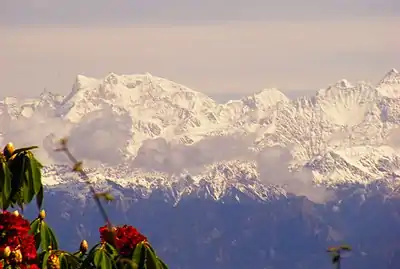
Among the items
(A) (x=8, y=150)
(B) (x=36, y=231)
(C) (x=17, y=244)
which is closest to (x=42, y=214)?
(B) (x=36, y=231)

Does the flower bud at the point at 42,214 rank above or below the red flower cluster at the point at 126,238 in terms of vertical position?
above

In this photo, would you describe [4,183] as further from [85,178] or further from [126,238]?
[85,178]

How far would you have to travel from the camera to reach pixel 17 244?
1597 cm

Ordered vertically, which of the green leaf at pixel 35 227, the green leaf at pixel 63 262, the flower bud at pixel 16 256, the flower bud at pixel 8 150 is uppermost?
the flower bud at pixel 8 150

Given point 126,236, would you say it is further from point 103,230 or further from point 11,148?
point 11,148

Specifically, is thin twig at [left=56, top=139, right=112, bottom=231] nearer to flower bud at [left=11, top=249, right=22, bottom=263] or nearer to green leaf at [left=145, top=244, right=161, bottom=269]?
flower bud at [left=11, top=249, right=22, bottom=263]

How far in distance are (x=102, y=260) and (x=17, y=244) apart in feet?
4.10

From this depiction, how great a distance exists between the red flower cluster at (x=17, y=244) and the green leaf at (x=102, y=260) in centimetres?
98

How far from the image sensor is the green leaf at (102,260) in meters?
16.7

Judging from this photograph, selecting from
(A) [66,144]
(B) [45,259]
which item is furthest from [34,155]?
(A) [66,144]

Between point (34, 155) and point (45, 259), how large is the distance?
4.72ft

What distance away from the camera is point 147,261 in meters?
17.0

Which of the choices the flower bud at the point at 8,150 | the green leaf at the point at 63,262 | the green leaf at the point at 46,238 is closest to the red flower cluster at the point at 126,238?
the green leaf at the point at 63,262

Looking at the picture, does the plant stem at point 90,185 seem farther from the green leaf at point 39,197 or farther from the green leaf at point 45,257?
the green leaf at point 39,197
